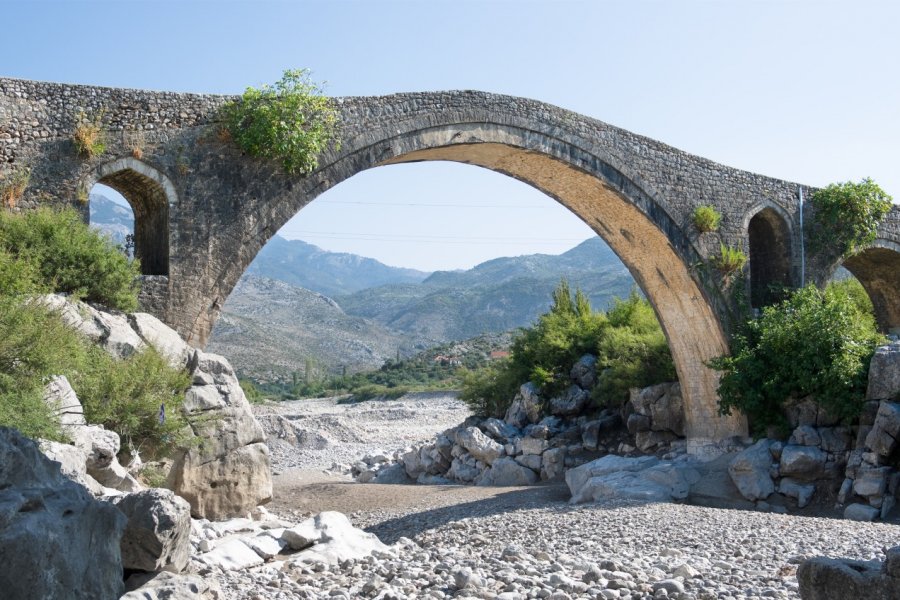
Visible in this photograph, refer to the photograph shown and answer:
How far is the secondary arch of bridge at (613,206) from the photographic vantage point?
1253cm

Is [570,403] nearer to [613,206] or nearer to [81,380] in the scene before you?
[613,206]

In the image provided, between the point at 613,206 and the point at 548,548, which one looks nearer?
the point at 548,548

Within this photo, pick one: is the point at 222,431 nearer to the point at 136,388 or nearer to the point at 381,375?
the point at 136,388

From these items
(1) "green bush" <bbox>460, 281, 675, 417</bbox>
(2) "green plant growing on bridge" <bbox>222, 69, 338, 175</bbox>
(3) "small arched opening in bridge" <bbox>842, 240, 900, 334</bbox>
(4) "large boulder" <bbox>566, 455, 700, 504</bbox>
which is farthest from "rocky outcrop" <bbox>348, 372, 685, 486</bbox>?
(2) "green plant growing on bridge" <bbox>222, 69, 338, 175</bbox>

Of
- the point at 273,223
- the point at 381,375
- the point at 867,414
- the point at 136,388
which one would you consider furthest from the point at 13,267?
the point at 381,375

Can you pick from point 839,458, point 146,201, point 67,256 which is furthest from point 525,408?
point 67,256

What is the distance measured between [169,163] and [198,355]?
8.59ft

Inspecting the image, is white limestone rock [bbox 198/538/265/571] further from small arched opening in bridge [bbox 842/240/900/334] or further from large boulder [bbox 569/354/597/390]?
small arched opening in bridge [bbox 842/240/900/334]

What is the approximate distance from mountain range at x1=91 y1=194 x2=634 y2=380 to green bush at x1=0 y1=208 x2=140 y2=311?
85.0 feet

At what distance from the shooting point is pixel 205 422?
30.5 ft

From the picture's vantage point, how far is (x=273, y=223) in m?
11.5

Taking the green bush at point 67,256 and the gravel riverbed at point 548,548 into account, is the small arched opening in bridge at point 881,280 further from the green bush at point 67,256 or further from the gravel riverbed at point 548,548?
the green bush at point 67,256

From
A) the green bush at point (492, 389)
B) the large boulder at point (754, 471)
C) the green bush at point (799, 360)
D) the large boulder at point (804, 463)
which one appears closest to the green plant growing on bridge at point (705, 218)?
the green bush at point (799, 360)

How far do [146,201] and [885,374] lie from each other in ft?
34.7
